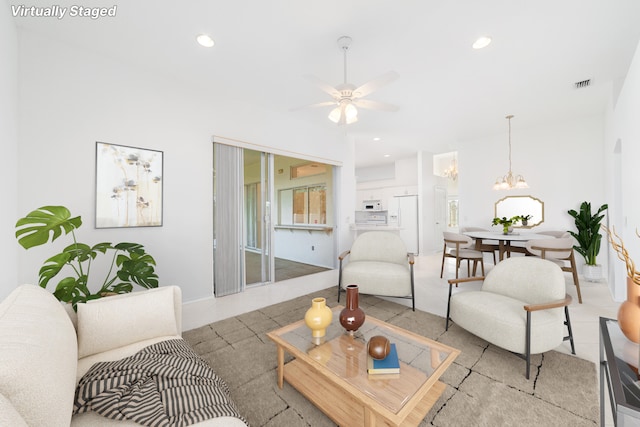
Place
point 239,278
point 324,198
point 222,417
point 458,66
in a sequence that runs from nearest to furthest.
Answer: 1. point 222,417
2. point 458,66
3. point 239,278
4. point 324,198

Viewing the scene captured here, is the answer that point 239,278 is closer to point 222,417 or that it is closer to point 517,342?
point 222,417

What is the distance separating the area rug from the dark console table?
0.36 metres

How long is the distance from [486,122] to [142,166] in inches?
227

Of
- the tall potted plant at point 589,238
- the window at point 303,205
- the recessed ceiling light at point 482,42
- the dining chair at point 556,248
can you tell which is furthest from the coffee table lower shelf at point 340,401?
the tall potted plant at point 589,238

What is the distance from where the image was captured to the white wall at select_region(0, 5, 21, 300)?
205cm

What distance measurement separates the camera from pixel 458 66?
119 inches

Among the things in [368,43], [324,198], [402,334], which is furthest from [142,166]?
[324,198]

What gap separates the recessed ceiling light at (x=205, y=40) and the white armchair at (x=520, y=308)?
3457 mm

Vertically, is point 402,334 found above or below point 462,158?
below

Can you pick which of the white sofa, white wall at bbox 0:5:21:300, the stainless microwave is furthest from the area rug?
the stainless microwave

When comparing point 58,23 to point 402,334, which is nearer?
point 402,334

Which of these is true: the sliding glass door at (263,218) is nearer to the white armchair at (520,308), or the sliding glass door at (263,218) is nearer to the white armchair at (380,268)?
the white armchair at (380,268)

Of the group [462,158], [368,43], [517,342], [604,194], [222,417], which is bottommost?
[517,342]

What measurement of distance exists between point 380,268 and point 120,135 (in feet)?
11.3
